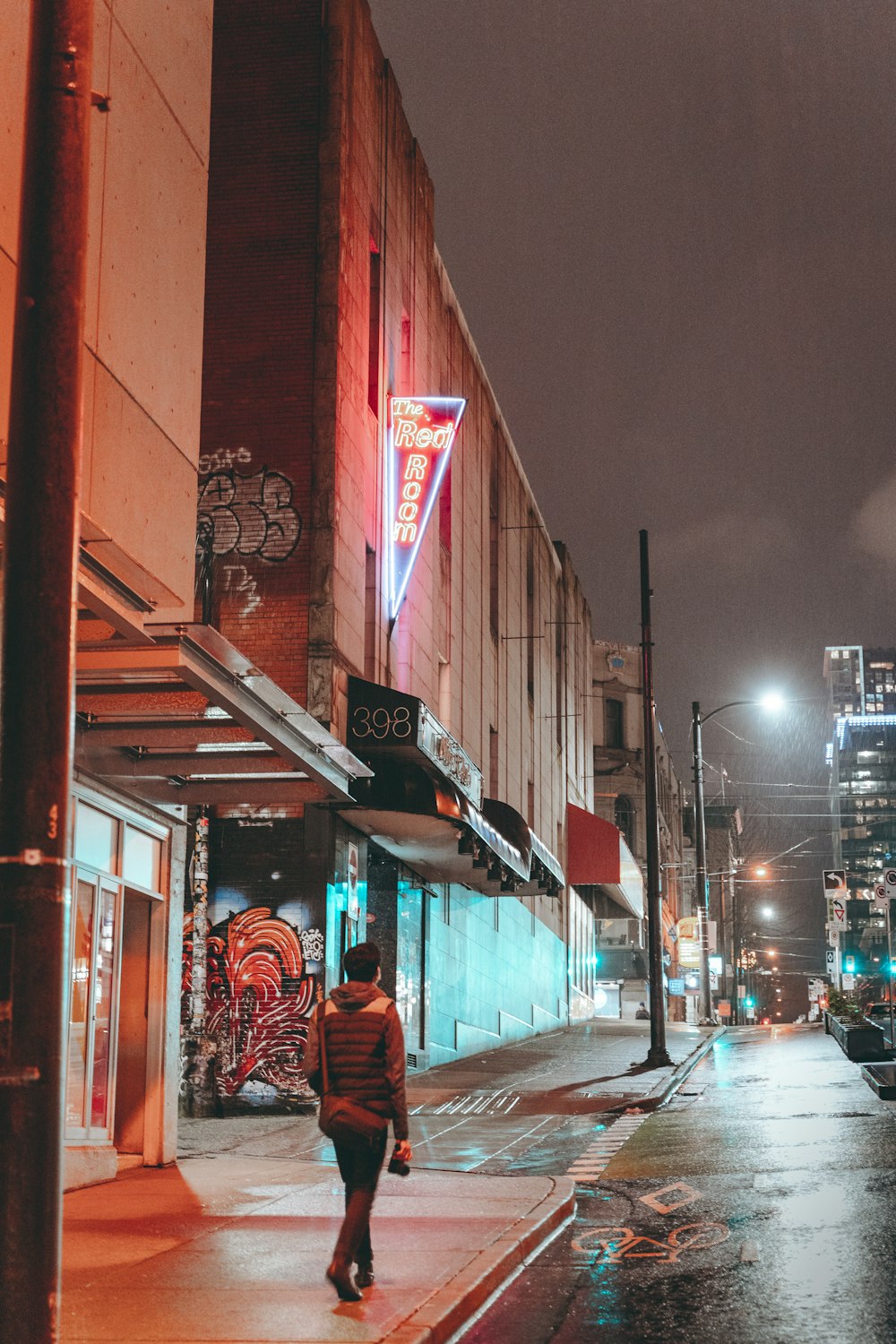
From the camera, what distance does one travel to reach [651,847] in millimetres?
28234

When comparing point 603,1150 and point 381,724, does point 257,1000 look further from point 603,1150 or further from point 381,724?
point 603,1150

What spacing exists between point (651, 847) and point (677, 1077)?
4984 millimetres

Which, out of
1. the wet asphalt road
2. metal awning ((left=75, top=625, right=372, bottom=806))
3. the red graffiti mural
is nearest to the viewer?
the wet asphalt road

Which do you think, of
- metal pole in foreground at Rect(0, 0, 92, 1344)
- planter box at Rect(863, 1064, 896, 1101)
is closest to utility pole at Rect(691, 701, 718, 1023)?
planter box at Rect(863, 1064, 896, 1101)

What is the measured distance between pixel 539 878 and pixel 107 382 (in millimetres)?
22397

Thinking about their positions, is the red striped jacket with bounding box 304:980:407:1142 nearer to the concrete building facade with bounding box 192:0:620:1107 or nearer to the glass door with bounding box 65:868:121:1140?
the glass door with bounding box 65:868:121:1140

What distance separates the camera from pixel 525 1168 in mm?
14578

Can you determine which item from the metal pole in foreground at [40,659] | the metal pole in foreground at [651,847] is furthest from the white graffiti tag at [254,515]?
the metal pole in foreground at [40,659]

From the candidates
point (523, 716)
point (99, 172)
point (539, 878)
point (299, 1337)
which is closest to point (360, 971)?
point (299, 1337)

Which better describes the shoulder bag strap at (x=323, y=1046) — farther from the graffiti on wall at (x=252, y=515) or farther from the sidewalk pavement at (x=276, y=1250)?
the graffiti on wall at (x=252, y=515)

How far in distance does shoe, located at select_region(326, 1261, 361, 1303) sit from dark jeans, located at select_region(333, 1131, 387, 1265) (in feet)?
0.19

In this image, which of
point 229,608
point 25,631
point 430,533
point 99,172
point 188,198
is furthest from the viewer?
point 430,533

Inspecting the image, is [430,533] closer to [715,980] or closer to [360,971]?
[360,971]

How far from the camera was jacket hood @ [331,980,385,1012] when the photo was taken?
8188mm
